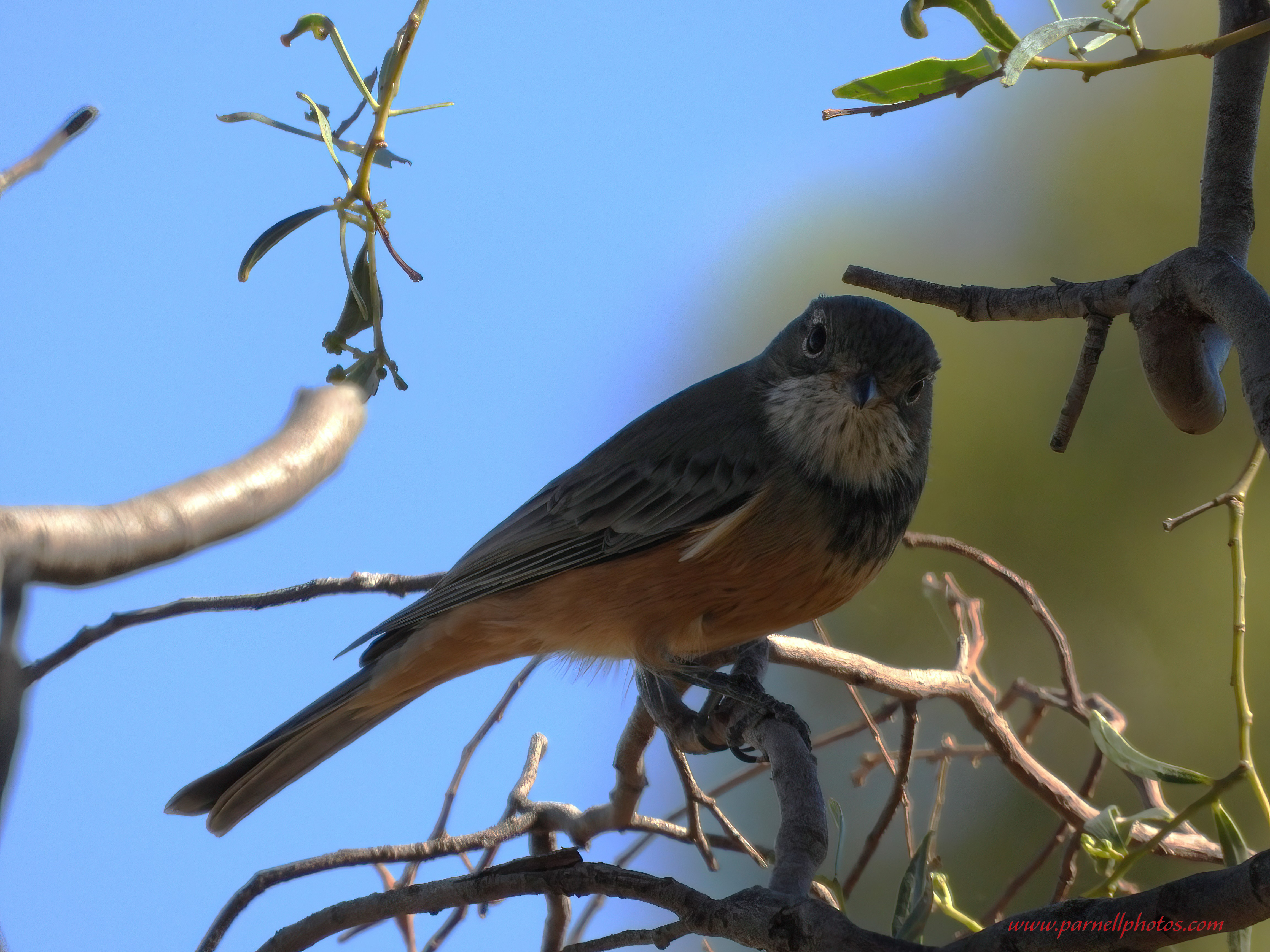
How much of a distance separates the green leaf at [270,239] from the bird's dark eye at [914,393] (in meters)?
1.57

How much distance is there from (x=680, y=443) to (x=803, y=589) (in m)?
0.64

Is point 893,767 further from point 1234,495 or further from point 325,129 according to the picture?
point 325,129

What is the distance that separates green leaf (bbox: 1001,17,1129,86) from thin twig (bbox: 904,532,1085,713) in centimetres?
148

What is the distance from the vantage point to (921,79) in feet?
6.43

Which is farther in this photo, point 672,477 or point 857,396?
point 672,477

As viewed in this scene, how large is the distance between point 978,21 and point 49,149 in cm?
165

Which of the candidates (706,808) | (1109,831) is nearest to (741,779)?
(706,808)

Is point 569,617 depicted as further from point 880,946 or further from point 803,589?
point 880,946

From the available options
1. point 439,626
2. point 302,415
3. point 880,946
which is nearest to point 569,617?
point 439,626

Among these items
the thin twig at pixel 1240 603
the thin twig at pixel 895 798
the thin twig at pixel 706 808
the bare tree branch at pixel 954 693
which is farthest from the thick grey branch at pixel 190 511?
the thin twig at pixel 1240 603

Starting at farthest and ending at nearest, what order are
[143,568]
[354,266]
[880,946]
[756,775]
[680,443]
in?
1. [756,775]
2. [680,443]
3. [354,266]
4. [143,568]
5. [880,946]

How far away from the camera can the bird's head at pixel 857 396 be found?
2719 millimetres

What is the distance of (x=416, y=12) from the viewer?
7.45 feet

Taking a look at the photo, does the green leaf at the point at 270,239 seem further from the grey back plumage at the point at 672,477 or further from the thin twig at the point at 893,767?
the thin twig at the point at 893,767
